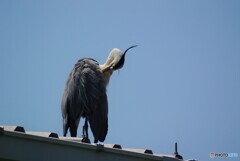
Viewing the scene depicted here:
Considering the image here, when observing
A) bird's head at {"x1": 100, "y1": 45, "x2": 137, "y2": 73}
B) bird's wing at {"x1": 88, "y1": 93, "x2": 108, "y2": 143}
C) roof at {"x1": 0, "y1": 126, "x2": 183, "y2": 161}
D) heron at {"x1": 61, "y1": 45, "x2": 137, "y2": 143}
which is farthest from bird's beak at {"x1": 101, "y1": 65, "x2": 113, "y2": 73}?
roof at {"x1": 0, "y1": 126, "x2": 183, "y2": 161}

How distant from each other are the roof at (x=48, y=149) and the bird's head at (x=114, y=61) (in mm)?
8145

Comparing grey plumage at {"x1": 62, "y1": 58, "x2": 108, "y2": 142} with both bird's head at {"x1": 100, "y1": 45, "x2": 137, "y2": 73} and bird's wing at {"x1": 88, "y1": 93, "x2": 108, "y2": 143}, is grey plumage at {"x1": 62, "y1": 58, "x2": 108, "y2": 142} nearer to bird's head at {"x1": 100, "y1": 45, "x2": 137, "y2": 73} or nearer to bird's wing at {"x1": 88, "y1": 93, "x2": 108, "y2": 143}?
bird's wing at {"x1": 88, "y1": 93, "x2": 108, "y2": 143}

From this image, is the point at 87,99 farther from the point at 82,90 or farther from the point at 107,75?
the point at 107,75

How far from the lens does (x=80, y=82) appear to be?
46.2 feet

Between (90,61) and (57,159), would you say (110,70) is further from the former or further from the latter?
(57,159)

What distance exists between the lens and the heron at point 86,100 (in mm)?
13992

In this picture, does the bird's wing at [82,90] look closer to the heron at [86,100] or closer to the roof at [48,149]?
the heron at [86,100]

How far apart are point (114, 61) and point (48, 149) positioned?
904 centimetres

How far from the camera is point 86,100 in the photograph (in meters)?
14.0

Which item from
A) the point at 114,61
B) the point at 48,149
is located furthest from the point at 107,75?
the point at 48,149

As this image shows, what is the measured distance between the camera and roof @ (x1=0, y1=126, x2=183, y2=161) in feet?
20.1

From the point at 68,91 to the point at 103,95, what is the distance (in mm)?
848

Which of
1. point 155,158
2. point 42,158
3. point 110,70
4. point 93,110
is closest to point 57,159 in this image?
point 42,158

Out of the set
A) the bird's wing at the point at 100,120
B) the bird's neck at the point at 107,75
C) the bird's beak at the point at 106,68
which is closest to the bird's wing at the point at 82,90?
the bird's wing at the point at 100,120
